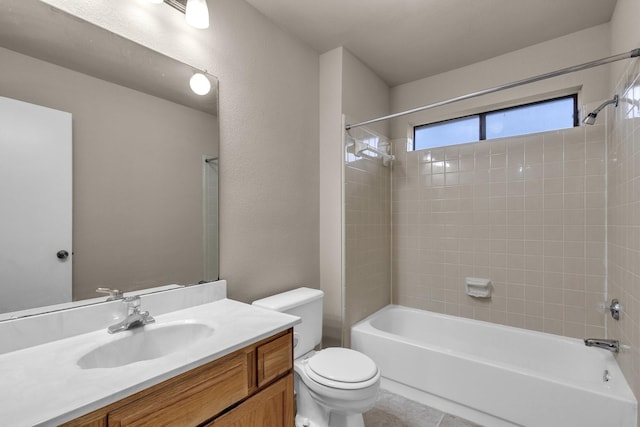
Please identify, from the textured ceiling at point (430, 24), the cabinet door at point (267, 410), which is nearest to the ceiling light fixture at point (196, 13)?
the textured ceiling at point (430, 24)

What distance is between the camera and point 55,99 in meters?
1.10

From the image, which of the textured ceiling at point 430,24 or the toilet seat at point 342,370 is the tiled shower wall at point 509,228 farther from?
the toilet seat at point 342,370

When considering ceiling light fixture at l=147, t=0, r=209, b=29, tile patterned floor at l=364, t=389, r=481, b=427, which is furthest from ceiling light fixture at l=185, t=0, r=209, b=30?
tile patterned floor at l=364, t=389, r=481, b=427

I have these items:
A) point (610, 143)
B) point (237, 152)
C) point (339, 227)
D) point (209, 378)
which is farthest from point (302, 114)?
point (610, 143)

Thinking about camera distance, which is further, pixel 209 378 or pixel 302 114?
pixel 302 114

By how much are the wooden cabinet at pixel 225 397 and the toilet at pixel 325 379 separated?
0.85 ft

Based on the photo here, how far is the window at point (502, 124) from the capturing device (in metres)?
2.25

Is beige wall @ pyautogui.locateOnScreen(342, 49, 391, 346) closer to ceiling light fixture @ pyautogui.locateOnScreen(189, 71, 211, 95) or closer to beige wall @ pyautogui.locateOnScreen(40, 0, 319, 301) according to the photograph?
beige wall @ pyautogui.locateOnScreen(40, 0, 319, 301)

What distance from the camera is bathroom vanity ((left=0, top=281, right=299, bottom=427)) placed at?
2.35 ft

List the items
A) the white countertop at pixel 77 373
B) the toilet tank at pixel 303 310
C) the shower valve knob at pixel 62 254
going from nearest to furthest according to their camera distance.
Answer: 1. the white countertop at pixel 77 373
2. the shower valve knob at pixel 62 254
3. the toilet tank at pixel 303 310

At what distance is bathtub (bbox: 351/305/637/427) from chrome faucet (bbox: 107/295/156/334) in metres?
1.51

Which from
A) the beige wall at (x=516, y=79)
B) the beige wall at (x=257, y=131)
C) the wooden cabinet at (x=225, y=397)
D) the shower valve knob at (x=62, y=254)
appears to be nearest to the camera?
the wooden cabinet at (x=225, y=397)

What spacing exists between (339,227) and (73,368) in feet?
5.47

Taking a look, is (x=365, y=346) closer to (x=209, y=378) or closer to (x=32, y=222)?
(x=209, y=378)
